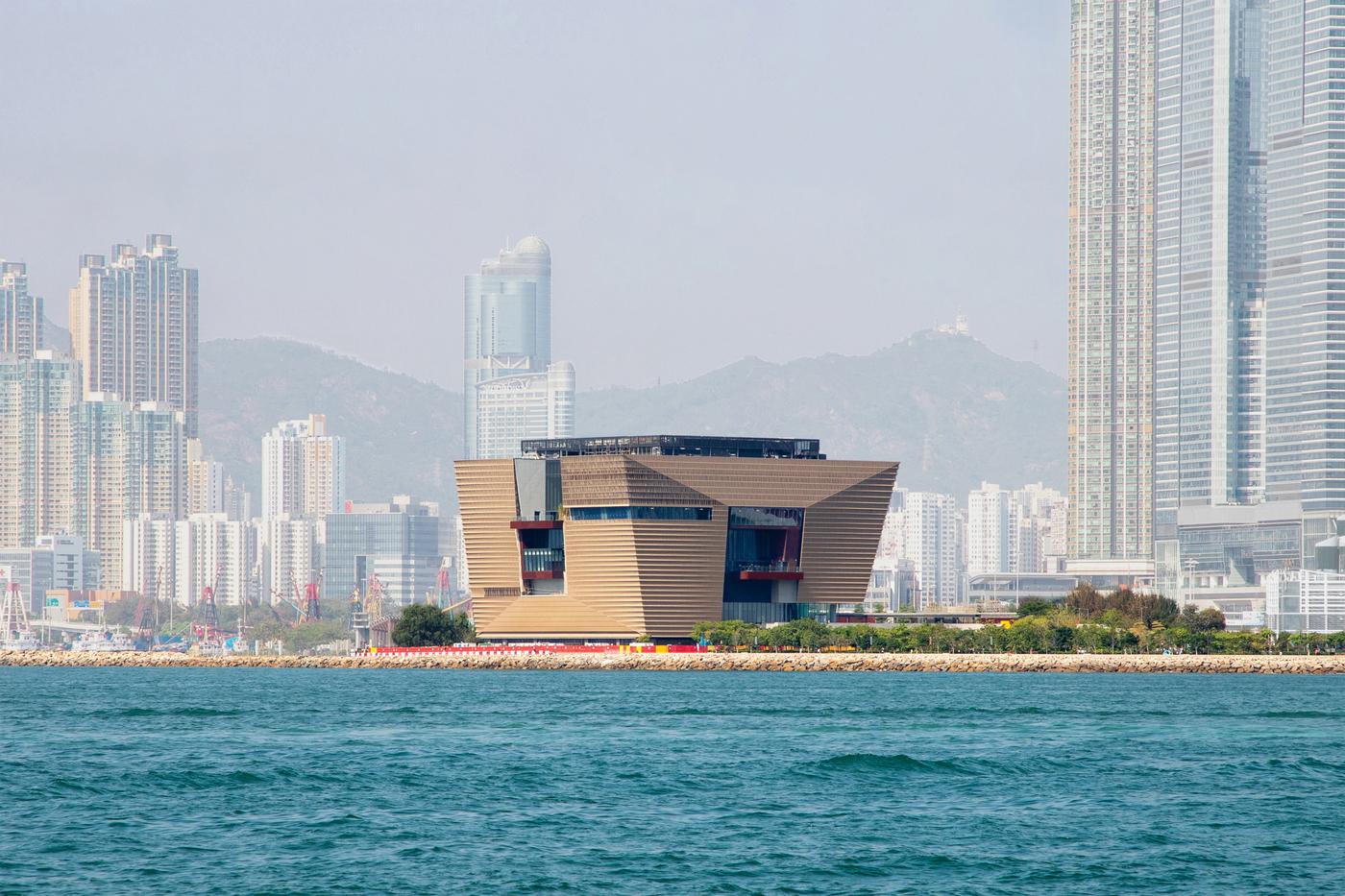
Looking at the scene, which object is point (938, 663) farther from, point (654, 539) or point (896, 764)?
point (896, 764)

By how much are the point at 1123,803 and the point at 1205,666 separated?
99.9 meters

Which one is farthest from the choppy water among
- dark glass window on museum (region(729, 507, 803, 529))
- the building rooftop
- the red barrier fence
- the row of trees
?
the building rooftop

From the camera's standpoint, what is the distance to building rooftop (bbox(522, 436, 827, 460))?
621 ft

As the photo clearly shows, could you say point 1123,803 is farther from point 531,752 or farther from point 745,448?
point 745,448

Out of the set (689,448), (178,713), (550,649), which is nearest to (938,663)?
(689,448)

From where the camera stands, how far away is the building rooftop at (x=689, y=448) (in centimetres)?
18938

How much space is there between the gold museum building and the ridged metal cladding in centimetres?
11

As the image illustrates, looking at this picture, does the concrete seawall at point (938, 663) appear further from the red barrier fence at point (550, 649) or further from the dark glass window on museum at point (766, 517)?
the dark glass window on museum at point (766, 517)

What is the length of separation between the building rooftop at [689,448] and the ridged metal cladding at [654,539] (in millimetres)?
4336

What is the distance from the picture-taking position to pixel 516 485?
18825cm

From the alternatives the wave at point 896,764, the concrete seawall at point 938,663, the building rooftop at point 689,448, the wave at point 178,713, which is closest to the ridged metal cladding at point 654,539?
the building rooftop at point 689,448

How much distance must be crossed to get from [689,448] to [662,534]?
34.6 ft

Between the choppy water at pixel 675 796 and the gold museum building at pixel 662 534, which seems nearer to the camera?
the choppy water at pixel 675 796

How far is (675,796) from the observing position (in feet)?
232
